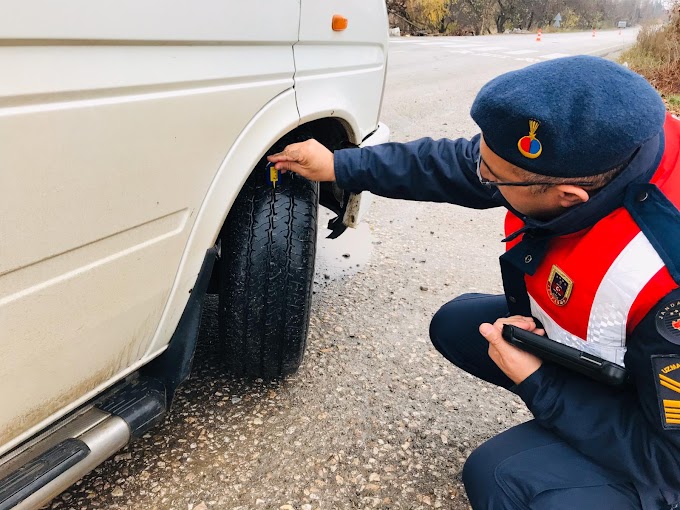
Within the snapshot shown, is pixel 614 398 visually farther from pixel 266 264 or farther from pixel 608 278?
pixel 266 264

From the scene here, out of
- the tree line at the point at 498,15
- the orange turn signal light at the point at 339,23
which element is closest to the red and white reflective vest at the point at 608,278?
the orange turn signal light at the point at 339,23

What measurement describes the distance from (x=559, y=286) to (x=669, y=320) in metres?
0.31

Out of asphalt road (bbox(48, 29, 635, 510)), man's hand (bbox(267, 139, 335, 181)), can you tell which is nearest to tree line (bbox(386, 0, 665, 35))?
asphalt road (bbox(48, 29, 635, 510))

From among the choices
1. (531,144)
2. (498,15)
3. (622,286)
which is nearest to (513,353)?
(622,286)

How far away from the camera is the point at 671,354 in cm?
133

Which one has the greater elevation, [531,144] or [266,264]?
[531,144]

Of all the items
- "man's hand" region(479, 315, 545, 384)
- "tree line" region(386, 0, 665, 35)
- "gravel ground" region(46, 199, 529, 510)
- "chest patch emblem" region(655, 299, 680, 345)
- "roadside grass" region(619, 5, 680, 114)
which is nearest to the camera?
"chest patch emblem" region(655, 299, 680, 345)

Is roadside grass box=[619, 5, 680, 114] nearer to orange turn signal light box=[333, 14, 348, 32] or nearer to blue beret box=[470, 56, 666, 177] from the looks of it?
orange turn signal light box=[333, 14, 348, 32]

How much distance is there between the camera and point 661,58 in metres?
13.1

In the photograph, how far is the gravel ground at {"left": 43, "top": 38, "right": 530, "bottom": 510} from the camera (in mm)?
1987

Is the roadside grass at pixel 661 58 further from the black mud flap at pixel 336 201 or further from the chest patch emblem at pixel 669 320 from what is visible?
the chest patch emblem at pixel 669 320

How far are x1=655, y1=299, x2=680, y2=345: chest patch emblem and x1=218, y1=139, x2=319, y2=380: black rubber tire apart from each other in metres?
1.14

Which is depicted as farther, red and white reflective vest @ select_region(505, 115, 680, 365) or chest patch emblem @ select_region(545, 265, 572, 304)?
chest patch emblem @ select_region(545, 265, 572, 304)

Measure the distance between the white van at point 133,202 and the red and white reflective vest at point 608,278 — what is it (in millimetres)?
873
